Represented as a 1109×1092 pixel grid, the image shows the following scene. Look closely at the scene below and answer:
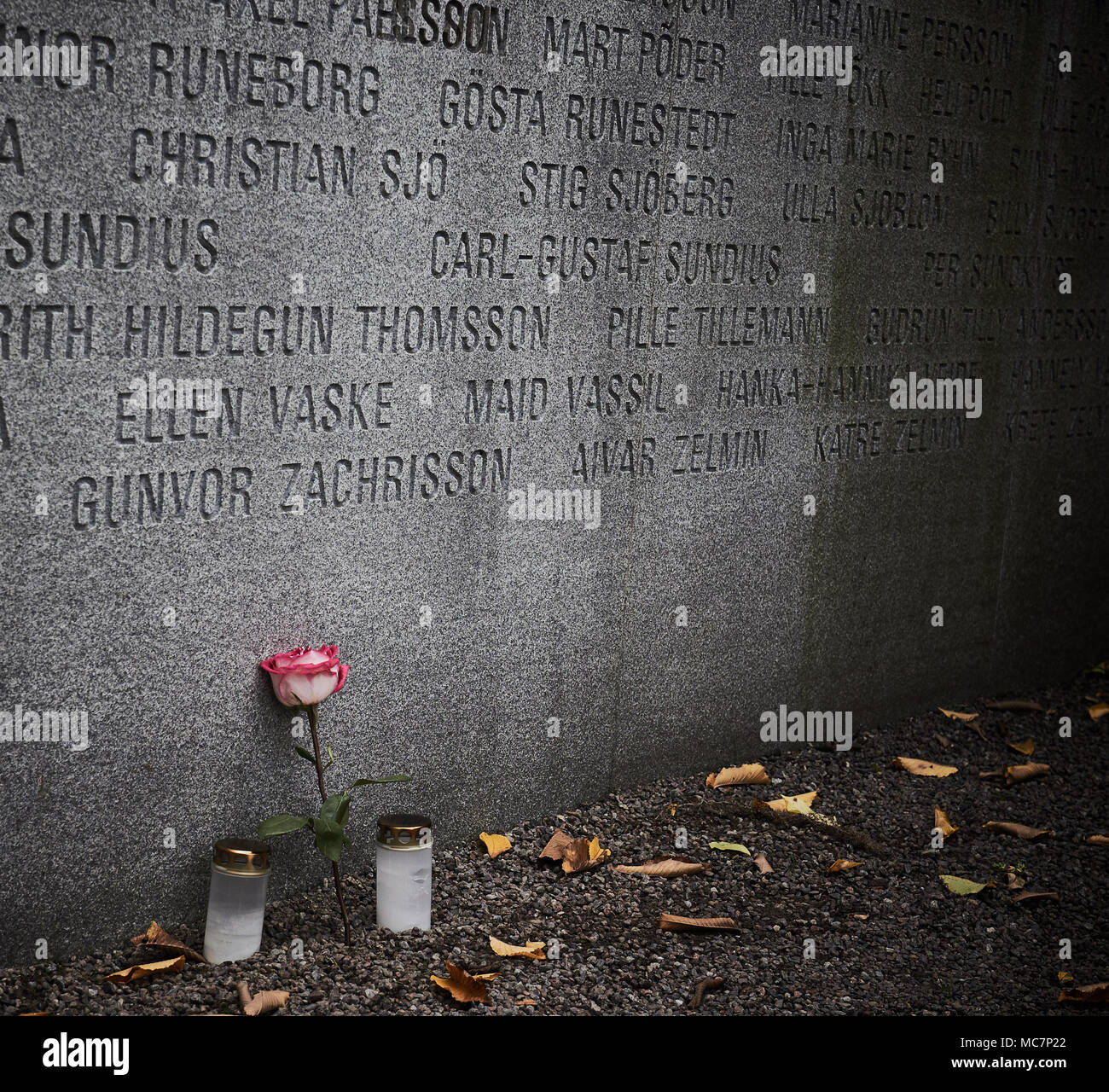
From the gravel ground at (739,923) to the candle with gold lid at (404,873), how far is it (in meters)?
0.05

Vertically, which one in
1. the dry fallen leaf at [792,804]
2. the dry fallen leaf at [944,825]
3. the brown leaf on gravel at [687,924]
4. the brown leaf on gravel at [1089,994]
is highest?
the dry fallen leaf at [792,804]

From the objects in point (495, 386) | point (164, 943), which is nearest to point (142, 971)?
point (164, 943)

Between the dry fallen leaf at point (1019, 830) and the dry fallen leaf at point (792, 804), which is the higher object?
the dry fallen leaf at point (792, 804)

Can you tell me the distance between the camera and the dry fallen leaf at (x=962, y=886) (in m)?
4.35

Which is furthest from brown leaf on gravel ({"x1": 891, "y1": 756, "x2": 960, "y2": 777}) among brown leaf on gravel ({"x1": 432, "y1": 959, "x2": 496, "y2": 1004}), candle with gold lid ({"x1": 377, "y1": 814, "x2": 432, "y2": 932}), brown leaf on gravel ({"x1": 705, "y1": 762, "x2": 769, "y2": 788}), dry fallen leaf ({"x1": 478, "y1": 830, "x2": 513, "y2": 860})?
brown leaf on gravel ({"x1": 432, "y1": 959, "x2": 496, "y2": 1004})

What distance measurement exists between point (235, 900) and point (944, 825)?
8.23 feet

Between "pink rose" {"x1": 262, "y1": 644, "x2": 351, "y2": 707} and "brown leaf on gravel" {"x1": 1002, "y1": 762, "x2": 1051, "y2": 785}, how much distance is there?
2.85 meters

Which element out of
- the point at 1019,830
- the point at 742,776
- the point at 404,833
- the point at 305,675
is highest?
the point at 305,675

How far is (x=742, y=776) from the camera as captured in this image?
5.08 meters

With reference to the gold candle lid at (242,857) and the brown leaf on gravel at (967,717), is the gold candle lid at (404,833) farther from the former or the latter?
the brown leaf on gravel at (967,717)

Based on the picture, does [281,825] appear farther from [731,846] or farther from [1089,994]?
[1089,994]

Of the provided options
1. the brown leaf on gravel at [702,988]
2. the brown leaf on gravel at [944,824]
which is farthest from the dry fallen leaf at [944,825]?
the brown leaf on gravel at [702,988]

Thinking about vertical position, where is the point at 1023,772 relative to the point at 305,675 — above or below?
below

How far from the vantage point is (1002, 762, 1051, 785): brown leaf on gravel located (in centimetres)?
534
